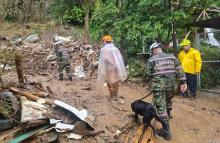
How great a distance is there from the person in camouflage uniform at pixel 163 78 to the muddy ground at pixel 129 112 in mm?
558

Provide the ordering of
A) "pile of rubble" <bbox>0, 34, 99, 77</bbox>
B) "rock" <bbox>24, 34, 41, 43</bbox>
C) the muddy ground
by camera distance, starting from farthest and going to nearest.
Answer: "rock" <bbox>24, 34, 41, 43</bbox>, "pile of rubble" <bbox>0, 34, 99, 77</bbox>, the muddy ground

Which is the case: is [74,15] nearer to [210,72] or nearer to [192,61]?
[210,72]

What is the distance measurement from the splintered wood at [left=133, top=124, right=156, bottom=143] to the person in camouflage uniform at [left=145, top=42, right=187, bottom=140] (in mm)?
270

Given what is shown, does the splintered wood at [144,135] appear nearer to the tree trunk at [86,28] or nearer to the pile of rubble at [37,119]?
the pile of rubble at [37,119]

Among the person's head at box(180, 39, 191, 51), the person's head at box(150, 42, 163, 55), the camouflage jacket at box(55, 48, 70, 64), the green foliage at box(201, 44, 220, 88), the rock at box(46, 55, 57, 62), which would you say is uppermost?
the person's head at box(150, 42, 163, 55)

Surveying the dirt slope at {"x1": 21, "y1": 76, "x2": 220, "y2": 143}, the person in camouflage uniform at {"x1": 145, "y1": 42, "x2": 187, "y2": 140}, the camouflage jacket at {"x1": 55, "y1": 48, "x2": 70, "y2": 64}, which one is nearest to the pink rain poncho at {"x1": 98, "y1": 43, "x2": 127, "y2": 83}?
the dirt slope at {"x1": 21, "y1": 76, "x2": 220, "y2": 143}

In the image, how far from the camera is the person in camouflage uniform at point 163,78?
8078mm

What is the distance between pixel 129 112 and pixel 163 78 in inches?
61.2

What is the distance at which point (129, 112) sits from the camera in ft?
30.3

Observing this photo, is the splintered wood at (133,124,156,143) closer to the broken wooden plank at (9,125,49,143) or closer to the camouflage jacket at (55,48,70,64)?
the broken wooden plank at (9,125,49,143)

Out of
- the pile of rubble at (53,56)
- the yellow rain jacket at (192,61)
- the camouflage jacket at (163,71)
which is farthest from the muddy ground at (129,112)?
the pile of rubble at (53,56)

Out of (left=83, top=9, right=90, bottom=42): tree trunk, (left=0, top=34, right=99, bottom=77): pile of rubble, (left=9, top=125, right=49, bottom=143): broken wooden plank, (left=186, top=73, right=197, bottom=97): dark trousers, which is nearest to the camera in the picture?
(left=9, top=125, right=49, bottom=143): broken wooden plank

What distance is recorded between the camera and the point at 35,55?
17.8 m

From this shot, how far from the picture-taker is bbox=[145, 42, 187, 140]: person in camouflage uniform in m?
8.08
